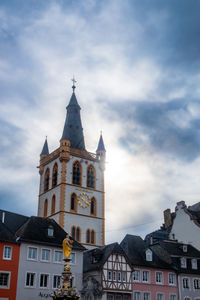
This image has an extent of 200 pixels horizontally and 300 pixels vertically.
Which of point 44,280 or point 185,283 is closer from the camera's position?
point 44,280

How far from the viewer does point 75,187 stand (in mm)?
76375

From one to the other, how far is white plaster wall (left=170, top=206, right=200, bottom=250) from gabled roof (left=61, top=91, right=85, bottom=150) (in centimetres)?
2292

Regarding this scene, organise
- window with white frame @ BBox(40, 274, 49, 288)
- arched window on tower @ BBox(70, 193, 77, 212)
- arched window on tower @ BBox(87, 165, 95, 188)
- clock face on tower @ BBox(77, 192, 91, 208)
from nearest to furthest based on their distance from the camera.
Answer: window with white frame @ BBox(40, 274, 49, 288) < arched window on tower @ BBox(70, 193, 77, 212) < clock face on tower @ BBox(77, 192, 91, 208) < arched window on tower @ BBox(87, 165, 95, 188)

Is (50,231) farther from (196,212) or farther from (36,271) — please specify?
(196,212)

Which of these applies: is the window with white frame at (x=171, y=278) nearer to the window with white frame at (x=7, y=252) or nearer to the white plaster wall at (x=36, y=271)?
the white plaster wall at (x=36, y=271)

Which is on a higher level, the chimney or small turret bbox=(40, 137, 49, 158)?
small turret bbox=(40, 137, 49, 158)

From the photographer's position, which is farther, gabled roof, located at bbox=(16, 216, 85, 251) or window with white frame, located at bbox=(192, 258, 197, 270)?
window with white frame, located at bbox=(192, 258, 197, 270)

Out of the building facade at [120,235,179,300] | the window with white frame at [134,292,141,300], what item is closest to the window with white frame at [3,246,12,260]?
the building facade at [120,235,179,300]

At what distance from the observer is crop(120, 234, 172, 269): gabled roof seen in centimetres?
5569

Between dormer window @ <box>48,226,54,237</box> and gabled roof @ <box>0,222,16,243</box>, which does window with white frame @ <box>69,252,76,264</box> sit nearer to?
dormer window @ <box>48,226,54,237</box>

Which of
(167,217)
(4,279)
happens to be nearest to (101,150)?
(167,217)

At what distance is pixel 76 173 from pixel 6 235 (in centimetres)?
3135

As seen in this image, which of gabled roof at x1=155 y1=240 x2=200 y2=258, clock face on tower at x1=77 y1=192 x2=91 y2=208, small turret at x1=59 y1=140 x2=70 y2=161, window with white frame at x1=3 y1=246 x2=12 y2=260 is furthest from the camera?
small turret at x1=59 y1=140 x2=70 y2=161

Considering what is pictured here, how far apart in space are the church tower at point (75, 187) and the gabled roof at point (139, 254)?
14.6 m
